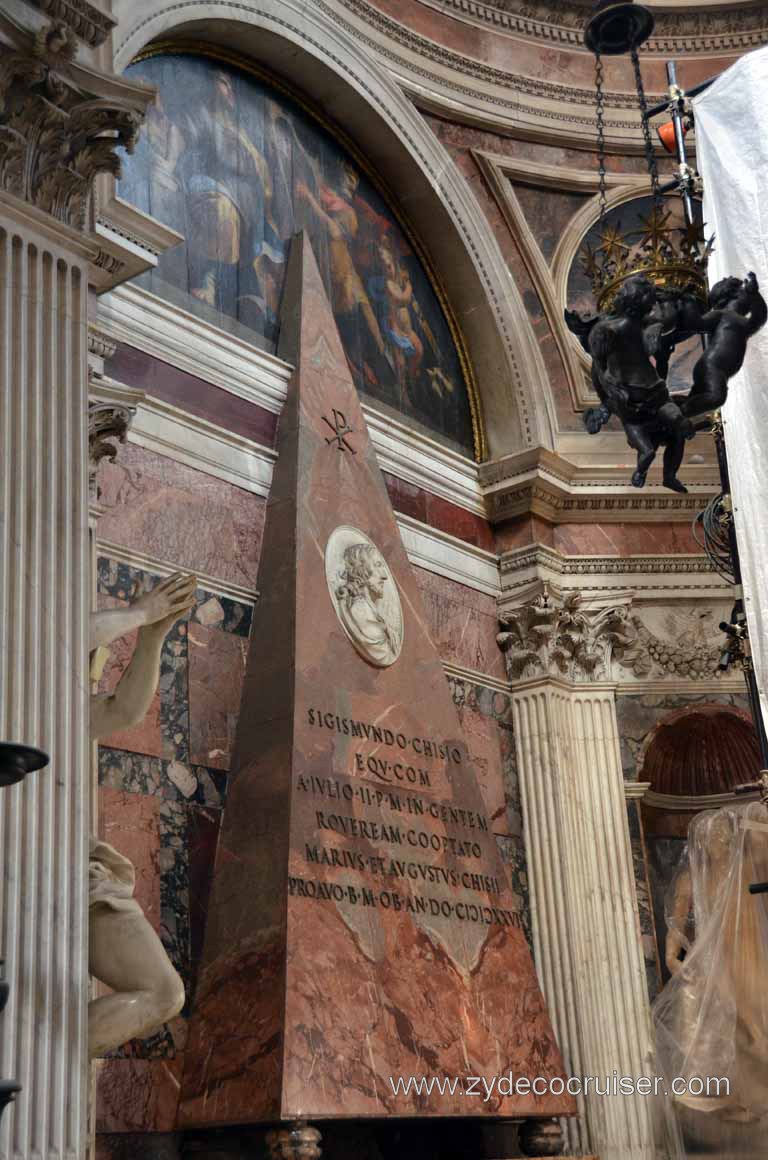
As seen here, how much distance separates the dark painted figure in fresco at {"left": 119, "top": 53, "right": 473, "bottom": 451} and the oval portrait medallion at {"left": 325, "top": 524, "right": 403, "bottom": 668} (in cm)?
180

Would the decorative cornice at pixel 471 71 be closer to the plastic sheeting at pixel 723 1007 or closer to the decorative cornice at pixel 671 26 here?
the decorative cornice at pixel 671 26

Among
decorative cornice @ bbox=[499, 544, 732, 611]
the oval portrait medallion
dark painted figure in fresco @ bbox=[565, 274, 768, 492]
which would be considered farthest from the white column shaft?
decorative cornice @ bbox=[499, 544, 732, 611]

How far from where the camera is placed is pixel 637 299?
781 cm

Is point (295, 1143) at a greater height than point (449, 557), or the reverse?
point (449, 557)

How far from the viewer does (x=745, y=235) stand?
10.1m

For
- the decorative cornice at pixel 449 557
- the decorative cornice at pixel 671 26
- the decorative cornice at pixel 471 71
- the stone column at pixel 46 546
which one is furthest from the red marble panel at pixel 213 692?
the decorative cornice at pixel 671 26

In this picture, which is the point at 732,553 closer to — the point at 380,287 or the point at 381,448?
the point at 381,448

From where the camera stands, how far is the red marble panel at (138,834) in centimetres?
803

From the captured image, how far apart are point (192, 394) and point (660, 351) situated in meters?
3.16

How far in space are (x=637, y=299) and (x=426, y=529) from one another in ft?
13.2

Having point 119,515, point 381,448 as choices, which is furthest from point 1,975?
point 381,448

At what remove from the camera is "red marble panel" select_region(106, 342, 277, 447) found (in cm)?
920

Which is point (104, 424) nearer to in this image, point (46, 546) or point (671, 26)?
point (46, 546)

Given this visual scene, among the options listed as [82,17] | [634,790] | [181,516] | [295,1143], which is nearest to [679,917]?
[634,790]
